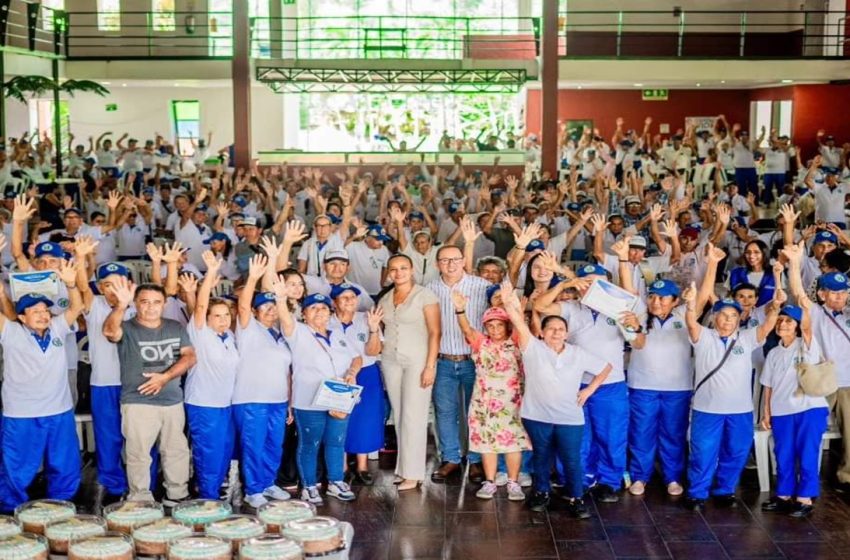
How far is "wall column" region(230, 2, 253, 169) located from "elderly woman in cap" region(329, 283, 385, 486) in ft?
40.6

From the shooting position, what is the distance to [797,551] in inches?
293

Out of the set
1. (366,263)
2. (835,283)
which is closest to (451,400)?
(366,263)

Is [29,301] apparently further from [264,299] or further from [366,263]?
[366,263]

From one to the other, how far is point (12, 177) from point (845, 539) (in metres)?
14.6

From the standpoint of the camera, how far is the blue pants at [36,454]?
25.4 ft

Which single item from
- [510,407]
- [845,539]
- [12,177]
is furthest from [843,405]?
[12,177]

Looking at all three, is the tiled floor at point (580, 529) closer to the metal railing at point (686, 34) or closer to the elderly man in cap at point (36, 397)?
the elderly man in cap at point (36, 397)

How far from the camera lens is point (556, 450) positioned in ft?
26.5

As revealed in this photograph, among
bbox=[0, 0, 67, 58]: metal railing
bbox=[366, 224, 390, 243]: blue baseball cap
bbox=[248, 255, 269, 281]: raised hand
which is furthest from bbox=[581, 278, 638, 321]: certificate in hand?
bbox=[0, 0, 67, 58]: metal railing

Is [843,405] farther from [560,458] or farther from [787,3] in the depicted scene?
[787,3]

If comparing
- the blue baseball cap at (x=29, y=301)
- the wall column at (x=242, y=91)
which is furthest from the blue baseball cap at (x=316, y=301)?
the wall column at (x=242, y=91)

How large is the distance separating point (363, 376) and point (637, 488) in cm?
214

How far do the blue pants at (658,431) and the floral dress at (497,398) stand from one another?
818mm

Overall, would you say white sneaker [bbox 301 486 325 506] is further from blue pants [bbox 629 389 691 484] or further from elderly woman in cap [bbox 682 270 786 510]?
elderly woman in cap [bbox 682 270 786 510]
